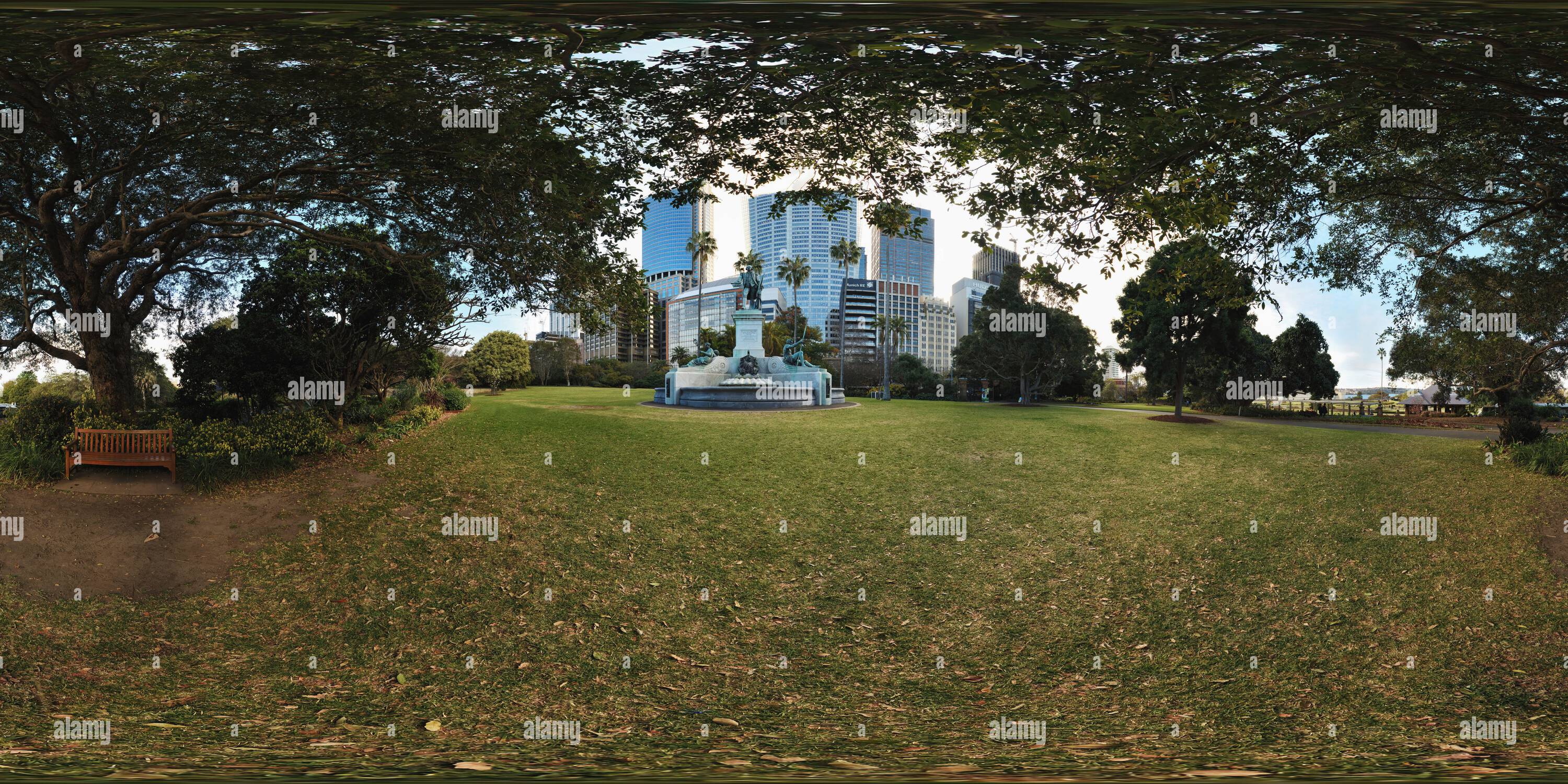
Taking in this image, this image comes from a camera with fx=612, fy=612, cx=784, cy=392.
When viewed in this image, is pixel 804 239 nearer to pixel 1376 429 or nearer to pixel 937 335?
pixel 1376 429

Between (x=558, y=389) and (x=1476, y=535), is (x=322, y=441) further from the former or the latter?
(x=1476, y=535)

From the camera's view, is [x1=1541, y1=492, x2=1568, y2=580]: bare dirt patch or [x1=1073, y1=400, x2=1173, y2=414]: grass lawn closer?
[x1=1541, y1=492, x2=1568, y2=580]: bare dirt patch

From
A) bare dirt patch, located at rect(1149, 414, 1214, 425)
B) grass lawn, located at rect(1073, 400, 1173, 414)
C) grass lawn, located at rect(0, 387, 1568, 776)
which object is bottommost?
grass lawn, located at rect(0, 387, 1568, 776)

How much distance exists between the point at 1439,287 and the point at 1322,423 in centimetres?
246

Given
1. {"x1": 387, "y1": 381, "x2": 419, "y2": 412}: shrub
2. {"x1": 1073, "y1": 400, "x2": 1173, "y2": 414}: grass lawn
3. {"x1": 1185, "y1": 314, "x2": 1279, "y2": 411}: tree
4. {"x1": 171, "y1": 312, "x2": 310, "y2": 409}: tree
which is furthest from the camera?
{"x1": 1073, "y1": 400, "x2": 1173, "y2": 414}: grass lawn

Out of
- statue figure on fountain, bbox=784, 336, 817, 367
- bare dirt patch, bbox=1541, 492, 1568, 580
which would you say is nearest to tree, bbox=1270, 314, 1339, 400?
bare dirt patch, bbox=1541, 492, 1568, 580

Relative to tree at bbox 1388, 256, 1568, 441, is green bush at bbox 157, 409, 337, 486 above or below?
below

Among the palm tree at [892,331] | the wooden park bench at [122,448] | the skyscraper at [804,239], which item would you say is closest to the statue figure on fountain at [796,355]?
the palm tree at [892,331]

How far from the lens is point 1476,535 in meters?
5.96

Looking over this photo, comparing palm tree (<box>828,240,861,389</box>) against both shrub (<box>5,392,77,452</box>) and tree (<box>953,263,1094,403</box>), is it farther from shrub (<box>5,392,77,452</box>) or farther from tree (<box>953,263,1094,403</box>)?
shrub (<box>5,392,77,452</box>)

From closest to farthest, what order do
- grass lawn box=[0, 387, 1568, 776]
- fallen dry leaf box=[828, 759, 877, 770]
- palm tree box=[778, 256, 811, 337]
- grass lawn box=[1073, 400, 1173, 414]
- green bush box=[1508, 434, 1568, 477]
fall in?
1. fallen dry leaf box=[828, 759, 877, 770]
2. grass lawn box=[0, 387, 1568, 776]
3. green bush box=[1508, 434, 1568, 477]
4. palm tree box=[778, 256, 811, 337]
5. grass lawn box=[1073, 400, 1173, 414]

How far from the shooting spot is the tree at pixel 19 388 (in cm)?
697

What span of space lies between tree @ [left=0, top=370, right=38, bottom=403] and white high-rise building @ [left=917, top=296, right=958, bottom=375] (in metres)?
14.0

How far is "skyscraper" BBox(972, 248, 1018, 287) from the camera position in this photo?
634 centimetres
